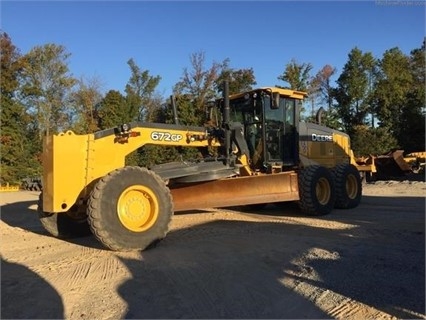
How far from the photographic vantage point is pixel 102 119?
47.7 meters

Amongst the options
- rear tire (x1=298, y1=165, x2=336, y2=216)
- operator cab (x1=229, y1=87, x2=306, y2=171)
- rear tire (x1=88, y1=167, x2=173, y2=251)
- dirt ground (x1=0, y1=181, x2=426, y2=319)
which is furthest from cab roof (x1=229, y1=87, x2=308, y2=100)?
rear tire (x1=88, y1=167, x2=173, y2=251)

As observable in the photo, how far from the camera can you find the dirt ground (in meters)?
4.81

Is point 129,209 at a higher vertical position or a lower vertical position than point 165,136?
lower

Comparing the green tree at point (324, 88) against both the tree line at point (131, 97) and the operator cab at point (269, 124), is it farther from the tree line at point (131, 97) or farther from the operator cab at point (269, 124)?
the operator cab at point (269, 124)

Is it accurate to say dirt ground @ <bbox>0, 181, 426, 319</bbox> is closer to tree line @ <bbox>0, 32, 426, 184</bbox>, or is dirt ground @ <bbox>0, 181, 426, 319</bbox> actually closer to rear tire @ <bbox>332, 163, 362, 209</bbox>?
rear tire @ <bbox>332, 163, 362, 209</bbox>

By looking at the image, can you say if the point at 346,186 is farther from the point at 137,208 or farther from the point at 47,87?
the point at 47,87

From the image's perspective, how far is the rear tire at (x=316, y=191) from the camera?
11320 millimetres

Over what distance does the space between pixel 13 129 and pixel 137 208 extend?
1535 inches

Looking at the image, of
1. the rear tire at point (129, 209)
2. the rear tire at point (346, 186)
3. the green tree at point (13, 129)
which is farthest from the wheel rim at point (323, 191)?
the green tree at point (13, 129)

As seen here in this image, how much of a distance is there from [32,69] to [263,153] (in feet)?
132

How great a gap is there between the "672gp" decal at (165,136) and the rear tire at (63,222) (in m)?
1.84

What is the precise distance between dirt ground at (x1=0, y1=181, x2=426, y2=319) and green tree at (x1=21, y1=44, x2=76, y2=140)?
128 feet

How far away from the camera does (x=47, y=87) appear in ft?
156

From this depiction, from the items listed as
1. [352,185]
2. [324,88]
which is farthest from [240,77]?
[352,185]
